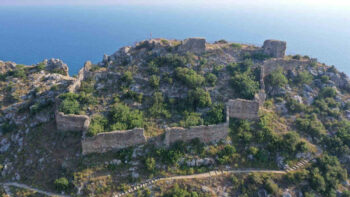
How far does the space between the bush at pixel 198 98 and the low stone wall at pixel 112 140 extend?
29.3 ft

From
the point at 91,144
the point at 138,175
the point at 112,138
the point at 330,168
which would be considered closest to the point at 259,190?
the point at 330,168

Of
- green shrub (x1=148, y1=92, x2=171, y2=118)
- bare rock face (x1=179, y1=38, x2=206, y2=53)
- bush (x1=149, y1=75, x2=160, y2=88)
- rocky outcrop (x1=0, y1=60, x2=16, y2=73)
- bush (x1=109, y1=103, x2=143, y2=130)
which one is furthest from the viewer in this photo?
bare rock face (x1=179, y1=38, x2=206, y2=53)

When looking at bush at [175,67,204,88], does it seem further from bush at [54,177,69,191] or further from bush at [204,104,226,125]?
bush at [54,177,69,191]

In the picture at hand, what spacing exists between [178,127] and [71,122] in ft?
44.2

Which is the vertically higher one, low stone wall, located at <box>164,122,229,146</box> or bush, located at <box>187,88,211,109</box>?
bush, located at <box>187,88,211,109</box>

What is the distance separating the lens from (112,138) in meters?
24.7

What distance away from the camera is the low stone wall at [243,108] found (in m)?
28.0

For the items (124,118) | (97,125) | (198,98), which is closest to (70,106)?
(97,125)

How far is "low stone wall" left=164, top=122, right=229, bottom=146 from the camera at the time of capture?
25417 mm

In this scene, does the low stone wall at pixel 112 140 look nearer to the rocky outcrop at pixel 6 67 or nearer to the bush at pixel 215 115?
the bush at pixel 215 115

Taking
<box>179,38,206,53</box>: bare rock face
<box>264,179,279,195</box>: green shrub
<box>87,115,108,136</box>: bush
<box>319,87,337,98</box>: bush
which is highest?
<box>179,38,206,53</box>: bare rock face

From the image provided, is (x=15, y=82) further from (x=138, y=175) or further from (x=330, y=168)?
(x=330, y=168)

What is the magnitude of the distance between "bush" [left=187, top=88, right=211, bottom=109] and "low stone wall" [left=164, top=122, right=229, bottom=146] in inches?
180

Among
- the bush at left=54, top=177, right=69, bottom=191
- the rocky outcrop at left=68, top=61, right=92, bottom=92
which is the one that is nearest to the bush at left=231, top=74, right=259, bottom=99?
the rocky outcrop at left=68, top=61, right=92, bottom=92
